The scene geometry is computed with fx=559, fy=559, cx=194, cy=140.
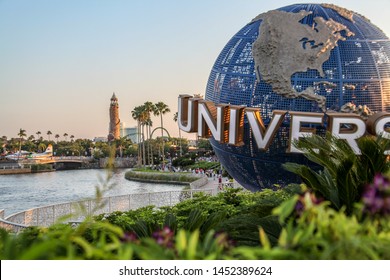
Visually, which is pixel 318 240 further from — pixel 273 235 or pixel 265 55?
pixel 265 55

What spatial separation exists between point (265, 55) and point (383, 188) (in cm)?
1186

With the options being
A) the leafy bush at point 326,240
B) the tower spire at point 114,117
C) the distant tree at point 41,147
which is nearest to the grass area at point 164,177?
the leafy bush at point 326,240

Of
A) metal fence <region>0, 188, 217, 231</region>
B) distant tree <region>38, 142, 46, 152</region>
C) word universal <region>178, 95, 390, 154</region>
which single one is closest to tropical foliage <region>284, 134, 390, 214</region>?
word universal <region>178, 95, 390, 154</region>

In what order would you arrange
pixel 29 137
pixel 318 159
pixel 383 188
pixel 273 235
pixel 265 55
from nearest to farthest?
pixel 383 188
pixel 273 235
pixel 318 159
pixel 265 55
pixel 29 137

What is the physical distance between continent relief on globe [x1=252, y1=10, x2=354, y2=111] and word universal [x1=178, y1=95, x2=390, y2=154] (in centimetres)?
54

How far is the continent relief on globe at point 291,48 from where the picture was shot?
45.1ft

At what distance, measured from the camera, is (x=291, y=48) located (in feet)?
46.1

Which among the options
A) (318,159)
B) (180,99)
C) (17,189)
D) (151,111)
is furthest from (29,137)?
(318,159)

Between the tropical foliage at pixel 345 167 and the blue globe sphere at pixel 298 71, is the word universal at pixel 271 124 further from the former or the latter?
the tropical foliage at pixel 345 167

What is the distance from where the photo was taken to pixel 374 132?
43.6 feet

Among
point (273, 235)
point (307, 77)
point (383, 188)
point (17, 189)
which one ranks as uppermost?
point (307, 77)

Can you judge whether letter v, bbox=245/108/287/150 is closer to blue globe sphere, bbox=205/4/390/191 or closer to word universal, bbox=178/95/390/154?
word universal, bbox=178/95/390/154

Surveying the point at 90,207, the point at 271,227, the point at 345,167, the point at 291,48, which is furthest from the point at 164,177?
the point at 345,167

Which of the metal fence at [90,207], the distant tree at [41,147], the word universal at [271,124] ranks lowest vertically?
the distant tree at [41,147]
